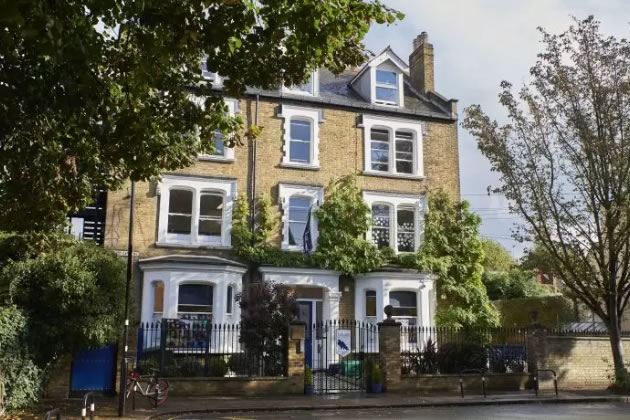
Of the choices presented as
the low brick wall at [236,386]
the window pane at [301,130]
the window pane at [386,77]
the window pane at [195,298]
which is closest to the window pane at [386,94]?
the window pane at [386,77]

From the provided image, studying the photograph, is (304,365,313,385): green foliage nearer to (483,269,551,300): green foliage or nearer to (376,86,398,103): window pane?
(376,86,398,103): window pane

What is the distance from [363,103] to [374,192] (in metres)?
3.90

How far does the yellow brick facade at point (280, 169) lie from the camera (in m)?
23.1

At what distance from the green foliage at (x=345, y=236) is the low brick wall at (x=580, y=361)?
22.7 feet

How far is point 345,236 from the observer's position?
24641 mm

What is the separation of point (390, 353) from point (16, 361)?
10118mm

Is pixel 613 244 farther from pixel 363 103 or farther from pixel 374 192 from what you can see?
pixel 363 103

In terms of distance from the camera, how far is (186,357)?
17953mm

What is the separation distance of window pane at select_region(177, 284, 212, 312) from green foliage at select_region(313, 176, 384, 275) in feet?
13.9

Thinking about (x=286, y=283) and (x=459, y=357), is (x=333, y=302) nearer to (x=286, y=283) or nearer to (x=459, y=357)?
(x=286, y=283)

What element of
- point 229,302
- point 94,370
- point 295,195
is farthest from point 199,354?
point 295,195

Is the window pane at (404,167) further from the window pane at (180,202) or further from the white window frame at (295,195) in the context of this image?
the window pane at (180,202)

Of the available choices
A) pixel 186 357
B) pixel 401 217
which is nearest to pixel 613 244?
pixel 401 217

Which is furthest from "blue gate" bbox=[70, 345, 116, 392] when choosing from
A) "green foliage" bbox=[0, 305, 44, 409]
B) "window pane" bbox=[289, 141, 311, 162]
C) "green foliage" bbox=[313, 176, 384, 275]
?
"window pane" bbox=[289, 141, 311, 162]
